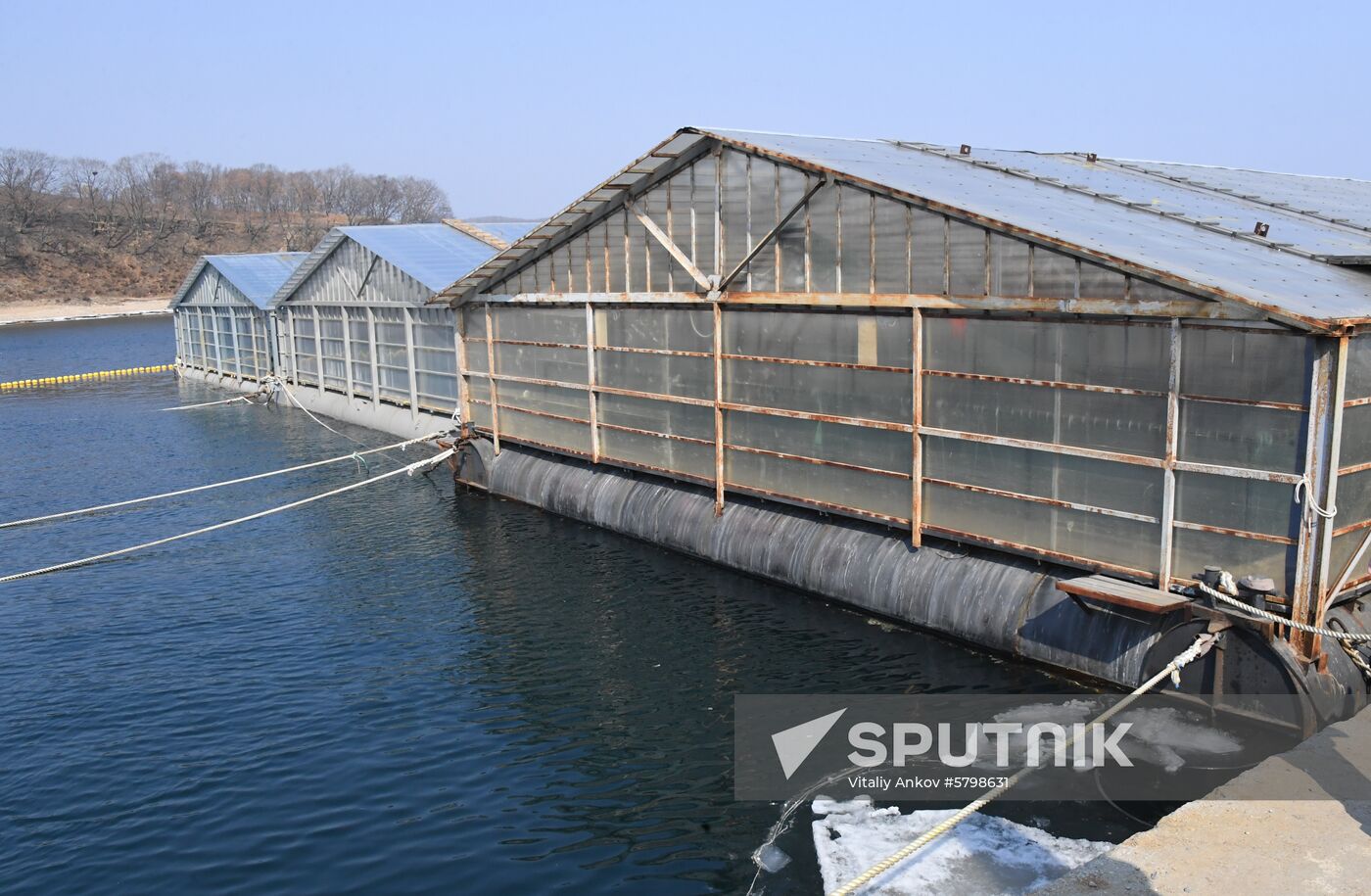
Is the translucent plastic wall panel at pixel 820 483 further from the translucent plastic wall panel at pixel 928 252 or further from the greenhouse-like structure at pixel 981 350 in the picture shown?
the translucent plastic wall panel at pixel 928 252

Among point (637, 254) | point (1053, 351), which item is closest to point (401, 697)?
point (1053, 351)

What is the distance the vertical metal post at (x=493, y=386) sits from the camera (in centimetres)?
4231

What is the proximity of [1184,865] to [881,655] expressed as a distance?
10.6 m

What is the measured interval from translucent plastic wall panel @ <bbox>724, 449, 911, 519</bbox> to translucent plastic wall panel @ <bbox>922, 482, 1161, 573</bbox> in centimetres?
114

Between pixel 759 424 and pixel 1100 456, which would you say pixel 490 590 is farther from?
pixel 1100 456

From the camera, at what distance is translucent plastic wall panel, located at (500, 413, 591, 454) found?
38469mm

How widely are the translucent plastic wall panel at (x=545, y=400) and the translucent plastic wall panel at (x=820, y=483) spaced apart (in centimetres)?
821

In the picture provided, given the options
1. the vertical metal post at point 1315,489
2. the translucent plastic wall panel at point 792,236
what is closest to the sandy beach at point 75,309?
the translucent plastic wall panel at point 792,236

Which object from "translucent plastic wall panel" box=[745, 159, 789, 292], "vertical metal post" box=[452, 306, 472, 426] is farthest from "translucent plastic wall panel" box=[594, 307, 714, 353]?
"vertical metal post" box=[452, 306, 472, 426]

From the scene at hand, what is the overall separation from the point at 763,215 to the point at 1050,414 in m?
9.99

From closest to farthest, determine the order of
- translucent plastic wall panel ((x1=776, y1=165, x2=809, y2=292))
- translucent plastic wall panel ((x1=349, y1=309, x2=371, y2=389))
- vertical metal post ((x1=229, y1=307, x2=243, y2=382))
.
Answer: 1. translucent plastic wall panel ((x1=776, y1=165, x2=809, y2=292))
2. translucent plastic wall panel ((x1=349, y1=309, x2=371, y2=389))
3. vertical metal post ((x1=229, y1=307, x2=243, y2=382))

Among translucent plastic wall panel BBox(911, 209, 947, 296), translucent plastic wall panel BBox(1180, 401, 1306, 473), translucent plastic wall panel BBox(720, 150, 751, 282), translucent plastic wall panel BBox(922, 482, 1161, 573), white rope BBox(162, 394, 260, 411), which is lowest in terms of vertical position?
white rope BBox(162, 394, 260, 411)

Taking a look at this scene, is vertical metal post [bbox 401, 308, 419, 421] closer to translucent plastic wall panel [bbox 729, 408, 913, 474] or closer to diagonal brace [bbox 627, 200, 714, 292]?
diagonal brace [bbox 627, 200, 714, 292]

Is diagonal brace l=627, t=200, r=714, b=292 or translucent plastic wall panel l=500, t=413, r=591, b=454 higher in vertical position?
diagonal brace l=627, t=200, r=714, b=292
